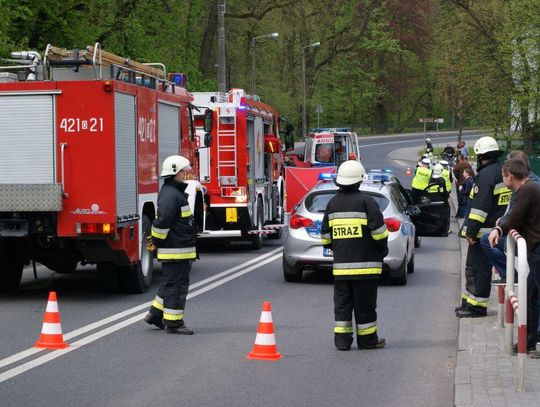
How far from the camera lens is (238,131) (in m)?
21.8

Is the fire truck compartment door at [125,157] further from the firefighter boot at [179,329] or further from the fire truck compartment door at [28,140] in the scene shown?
the firefighter boot at [179,329]

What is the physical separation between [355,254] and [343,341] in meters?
0.81

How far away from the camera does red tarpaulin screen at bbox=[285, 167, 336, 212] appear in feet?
92.7

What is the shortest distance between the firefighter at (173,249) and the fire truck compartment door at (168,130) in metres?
4.43

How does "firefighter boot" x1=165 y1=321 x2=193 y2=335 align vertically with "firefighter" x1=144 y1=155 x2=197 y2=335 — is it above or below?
below

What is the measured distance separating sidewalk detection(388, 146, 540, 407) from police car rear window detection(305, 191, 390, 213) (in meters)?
4.73

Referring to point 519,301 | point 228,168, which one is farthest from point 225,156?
point 519,301

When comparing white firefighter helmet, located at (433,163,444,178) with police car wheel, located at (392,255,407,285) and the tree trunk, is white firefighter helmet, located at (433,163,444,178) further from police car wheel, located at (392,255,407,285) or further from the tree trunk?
the tree trunk

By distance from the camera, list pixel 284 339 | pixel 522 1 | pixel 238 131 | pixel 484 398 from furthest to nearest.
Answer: pixel 522 1
pixel 238 131
pixel 284 339
pixel 484 398

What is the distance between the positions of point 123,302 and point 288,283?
10.2ft

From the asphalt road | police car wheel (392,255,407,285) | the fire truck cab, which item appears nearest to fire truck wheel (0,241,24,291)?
the asphalt road

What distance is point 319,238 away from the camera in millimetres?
15875

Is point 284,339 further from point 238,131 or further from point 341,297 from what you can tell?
point 238,131

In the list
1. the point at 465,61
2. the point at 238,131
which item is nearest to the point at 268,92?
the point at 465,61
